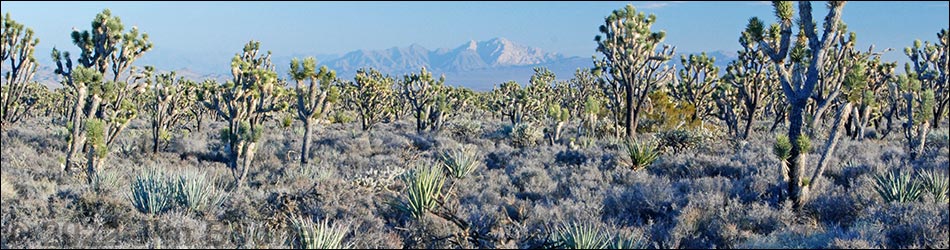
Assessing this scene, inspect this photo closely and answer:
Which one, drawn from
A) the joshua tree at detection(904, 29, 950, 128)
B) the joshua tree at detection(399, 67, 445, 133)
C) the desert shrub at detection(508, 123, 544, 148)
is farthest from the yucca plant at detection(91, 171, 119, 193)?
the joshua tree at detection(904, 29, 950, 128)

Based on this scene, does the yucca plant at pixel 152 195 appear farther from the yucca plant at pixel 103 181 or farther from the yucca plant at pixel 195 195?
the yucca plant at pixel 103 181

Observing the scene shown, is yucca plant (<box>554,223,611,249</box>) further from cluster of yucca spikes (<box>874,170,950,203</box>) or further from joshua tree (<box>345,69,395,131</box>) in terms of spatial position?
joshua tree (<box>345,69,395,131</box>)

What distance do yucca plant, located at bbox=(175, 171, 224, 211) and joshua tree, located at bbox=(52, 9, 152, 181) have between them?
11.9 ft

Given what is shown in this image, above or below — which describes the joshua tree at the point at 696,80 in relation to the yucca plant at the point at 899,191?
above

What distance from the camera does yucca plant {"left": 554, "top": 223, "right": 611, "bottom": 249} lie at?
5785mm

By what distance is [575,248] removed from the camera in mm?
5840

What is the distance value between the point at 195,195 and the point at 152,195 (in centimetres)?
48

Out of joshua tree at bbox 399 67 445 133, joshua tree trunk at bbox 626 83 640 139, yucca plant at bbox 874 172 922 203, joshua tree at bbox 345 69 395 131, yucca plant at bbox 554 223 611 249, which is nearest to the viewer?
yucca plant at bbox 554 223 611 249

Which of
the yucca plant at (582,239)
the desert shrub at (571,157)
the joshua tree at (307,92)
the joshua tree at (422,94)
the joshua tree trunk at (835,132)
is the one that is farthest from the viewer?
the joshua tree at (422,94)

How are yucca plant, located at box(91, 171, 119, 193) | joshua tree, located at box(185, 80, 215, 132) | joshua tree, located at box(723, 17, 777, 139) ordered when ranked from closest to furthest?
yucca plant, located at box(91, 171, 119, 193) → joshua tree, located at box(185, 80, 215, 132) → joshua tree, located at box(723, 17, 777, 139)

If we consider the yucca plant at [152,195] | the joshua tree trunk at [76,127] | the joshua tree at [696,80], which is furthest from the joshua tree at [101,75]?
the joshua tree at [696,80]

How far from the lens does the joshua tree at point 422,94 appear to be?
80.2 feet

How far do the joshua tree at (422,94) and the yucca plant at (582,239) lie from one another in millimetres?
18078

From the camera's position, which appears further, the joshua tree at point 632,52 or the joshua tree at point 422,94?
the joshua tree at point 422,94
